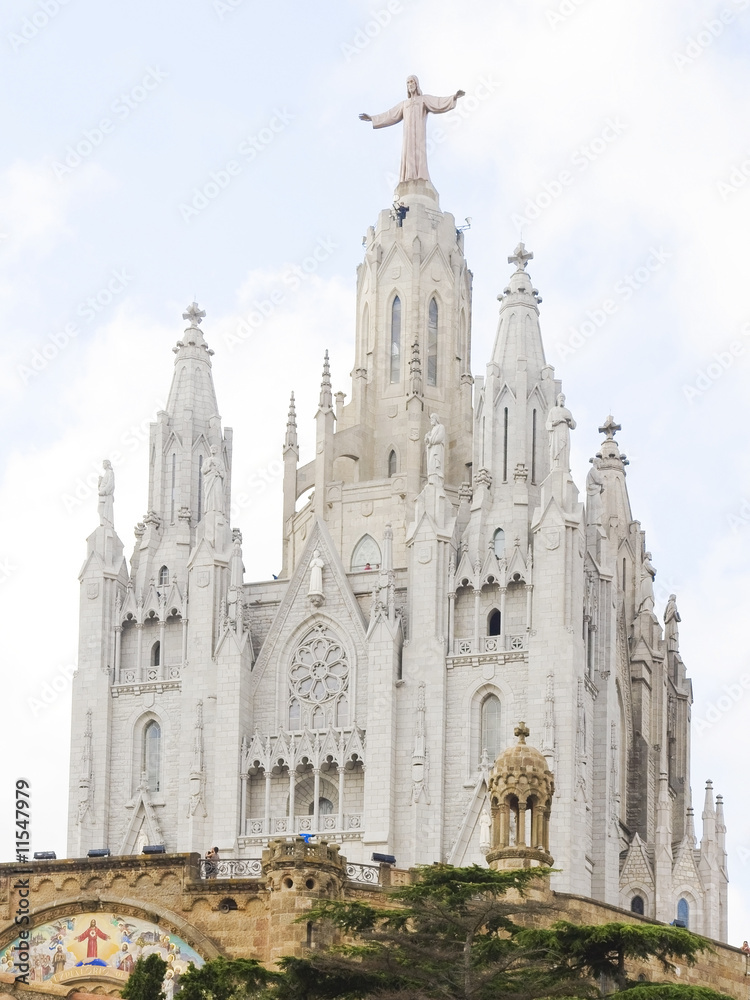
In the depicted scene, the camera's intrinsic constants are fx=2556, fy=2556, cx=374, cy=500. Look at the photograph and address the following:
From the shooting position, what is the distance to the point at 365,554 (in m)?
72.4

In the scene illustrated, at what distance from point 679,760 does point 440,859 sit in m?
15.1

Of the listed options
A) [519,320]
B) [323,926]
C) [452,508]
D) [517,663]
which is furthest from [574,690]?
[323,926]

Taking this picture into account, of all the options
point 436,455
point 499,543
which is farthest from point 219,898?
point 436,455

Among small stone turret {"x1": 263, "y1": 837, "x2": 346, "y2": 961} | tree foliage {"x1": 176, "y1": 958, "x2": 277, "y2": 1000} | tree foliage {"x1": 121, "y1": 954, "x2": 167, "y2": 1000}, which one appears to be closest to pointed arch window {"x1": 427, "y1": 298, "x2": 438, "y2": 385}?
small stone turret {"x1": 263, "y1": 837, "x2": 346, "y2": 961}

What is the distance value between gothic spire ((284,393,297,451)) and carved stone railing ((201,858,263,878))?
21089 millimetres

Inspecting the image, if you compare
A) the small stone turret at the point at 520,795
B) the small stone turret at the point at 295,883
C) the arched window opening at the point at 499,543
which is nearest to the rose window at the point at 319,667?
the arched window opening at the point at 499,543

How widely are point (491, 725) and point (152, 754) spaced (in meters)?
9.62

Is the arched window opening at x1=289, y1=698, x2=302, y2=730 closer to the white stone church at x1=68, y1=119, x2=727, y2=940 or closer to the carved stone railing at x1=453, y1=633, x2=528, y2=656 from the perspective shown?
the white stone church at x1=68, y1=119, x2=727, y2=940

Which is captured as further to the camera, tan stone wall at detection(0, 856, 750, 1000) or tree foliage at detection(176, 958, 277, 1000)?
tan stone wall at detection(0, 856, 750, 1000)

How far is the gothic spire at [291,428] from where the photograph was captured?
248ft

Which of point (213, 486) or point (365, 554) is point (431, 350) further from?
point (213, 486)

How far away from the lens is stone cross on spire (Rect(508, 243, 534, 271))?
7194 cm

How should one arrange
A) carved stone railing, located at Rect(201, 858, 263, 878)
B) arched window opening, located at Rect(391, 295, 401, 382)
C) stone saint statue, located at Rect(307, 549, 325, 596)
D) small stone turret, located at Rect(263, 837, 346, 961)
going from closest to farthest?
small stone turret, located at Rect(263, 837, 346, 961) < carved stone railing, located at Rect(201, 858, 263, 878) < stone saint statue, located at Rect(307, 549, 325, 596) < arched window opening, located at Rect(391, 295, 401, 382)

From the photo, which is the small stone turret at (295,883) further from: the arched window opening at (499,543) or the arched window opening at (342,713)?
the arched window opening at (499,543)
